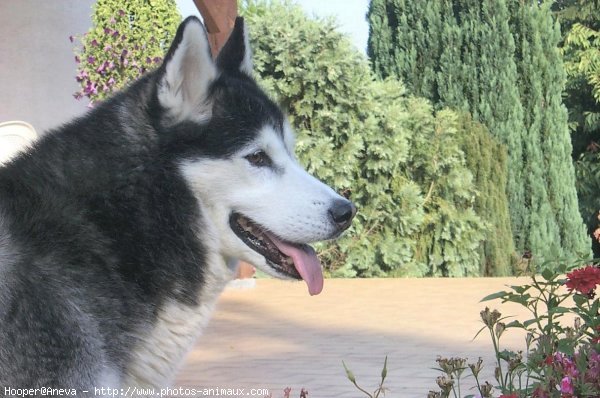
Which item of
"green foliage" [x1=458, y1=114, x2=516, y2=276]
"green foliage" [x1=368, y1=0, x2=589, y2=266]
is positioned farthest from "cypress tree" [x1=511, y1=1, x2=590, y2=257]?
"green foliage" [x1=458, y1=114, x2=516, y2=276]

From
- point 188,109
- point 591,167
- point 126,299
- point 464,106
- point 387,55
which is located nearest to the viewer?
point 126,299

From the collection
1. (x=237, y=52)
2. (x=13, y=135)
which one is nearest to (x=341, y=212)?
(x=237, y=52)

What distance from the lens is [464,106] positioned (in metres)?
15.8

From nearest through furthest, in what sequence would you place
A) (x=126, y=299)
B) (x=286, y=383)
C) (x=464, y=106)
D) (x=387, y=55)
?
1. (x=126, y=299)
2. (x=286, y=383)
3. (x=464, y=106)
4. (x=387, y=55)

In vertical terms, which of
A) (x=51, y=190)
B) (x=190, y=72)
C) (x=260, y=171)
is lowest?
(x=51, y=190)

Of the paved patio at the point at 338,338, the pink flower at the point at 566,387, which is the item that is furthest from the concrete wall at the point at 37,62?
the pink flower at the point at 566,387

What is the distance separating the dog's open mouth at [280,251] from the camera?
263 centimetres

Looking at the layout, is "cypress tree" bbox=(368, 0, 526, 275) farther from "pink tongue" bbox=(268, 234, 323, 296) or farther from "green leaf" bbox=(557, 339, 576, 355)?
"pink tongue" bbox=(268, 234, 323, 296)

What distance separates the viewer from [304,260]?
2.72 meters

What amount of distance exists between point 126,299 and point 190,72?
0.68 meters

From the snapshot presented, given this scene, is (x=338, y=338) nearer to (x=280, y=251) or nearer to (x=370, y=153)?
(x=280, y=251)

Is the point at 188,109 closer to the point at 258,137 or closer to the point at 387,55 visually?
the point at 258,137

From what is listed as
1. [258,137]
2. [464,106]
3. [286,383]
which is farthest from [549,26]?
[258,137]

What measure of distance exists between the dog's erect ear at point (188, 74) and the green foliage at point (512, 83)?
13537mm
